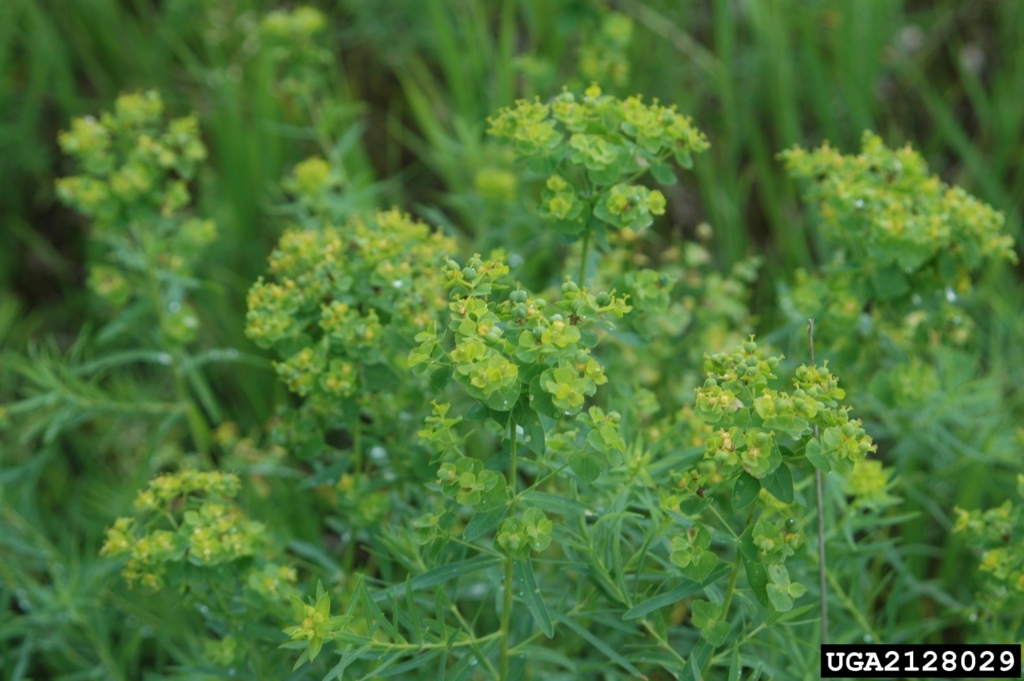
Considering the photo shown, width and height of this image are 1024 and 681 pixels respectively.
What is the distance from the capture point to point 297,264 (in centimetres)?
189

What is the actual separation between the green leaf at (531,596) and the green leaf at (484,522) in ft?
0.26

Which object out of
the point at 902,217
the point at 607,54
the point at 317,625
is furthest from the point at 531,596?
the point at 607,54

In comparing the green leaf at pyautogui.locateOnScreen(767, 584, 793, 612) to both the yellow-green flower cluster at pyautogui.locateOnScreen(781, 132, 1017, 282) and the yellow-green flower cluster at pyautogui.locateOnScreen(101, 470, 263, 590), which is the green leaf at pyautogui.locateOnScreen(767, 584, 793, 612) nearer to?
the yellow-green flower cluster at pyautogui.locateOnScreen(781, 132, 1017, 282)

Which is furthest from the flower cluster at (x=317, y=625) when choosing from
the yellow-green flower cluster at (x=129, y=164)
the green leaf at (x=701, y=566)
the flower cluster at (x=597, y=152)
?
the yellow-green flower cluster at (x=129, y=164)

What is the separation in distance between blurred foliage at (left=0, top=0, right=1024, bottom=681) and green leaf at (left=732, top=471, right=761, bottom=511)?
1 centimetres

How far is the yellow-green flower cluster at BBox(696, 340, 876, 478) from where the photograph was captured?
1.39m

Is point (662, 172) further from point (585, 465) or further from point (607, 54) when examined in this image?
point (607, 54)

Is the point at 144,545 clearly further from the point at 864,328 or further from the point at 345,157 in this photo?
the point at 345,157

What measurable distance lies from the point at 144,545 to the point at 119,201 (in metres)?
0.94

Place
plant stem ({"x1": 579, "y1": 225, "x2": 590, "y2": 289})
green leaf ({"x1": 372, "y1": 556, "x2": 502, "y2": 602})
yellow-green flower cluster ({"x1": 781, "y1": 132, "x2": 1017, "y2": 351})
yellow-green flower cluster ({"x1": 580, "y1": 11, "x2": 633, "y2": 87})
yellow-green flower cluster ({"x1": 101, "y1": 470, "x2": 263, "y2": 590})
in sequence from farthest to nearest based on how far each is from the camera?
yellow-green flower cluster ({"x1": 580, "y1": 11, "x2": 633, "y2": 87}) → yellow-green flower cluster ({"x1": 781, "y1": 132, "x2": 1017, "y2": 351}) → plant stem ({"x1": 579, "y1": 225, "x2": 590, "y2": 289}) → yellow-green flower cluster ({"x1": 101, "y1": 470, "x2": 263, "y2": 590}) → green leaf ({"x1": 372, "y1": 556, "x2": 502, "y2": 602})

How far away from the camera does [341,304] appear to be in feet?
5.72

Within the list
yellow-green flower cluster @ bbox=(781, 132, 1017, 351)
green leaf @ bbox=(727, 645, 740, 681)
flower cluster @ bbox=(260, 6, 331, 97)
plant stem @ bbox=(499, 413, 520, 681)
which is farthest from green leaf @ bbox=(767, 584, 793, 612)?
flower cluster @ bbox=(260, 6, 331, 97)

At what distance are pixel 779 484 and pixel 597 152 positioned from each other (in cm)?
63

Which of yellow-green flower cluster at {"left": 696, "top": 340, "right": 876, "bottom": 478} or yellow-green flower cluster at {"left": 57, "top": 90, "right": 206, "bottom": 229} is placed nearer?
yellow-green flower cluster at {"left": 696, "top": 340, "right": 876, "bottom": 478}
